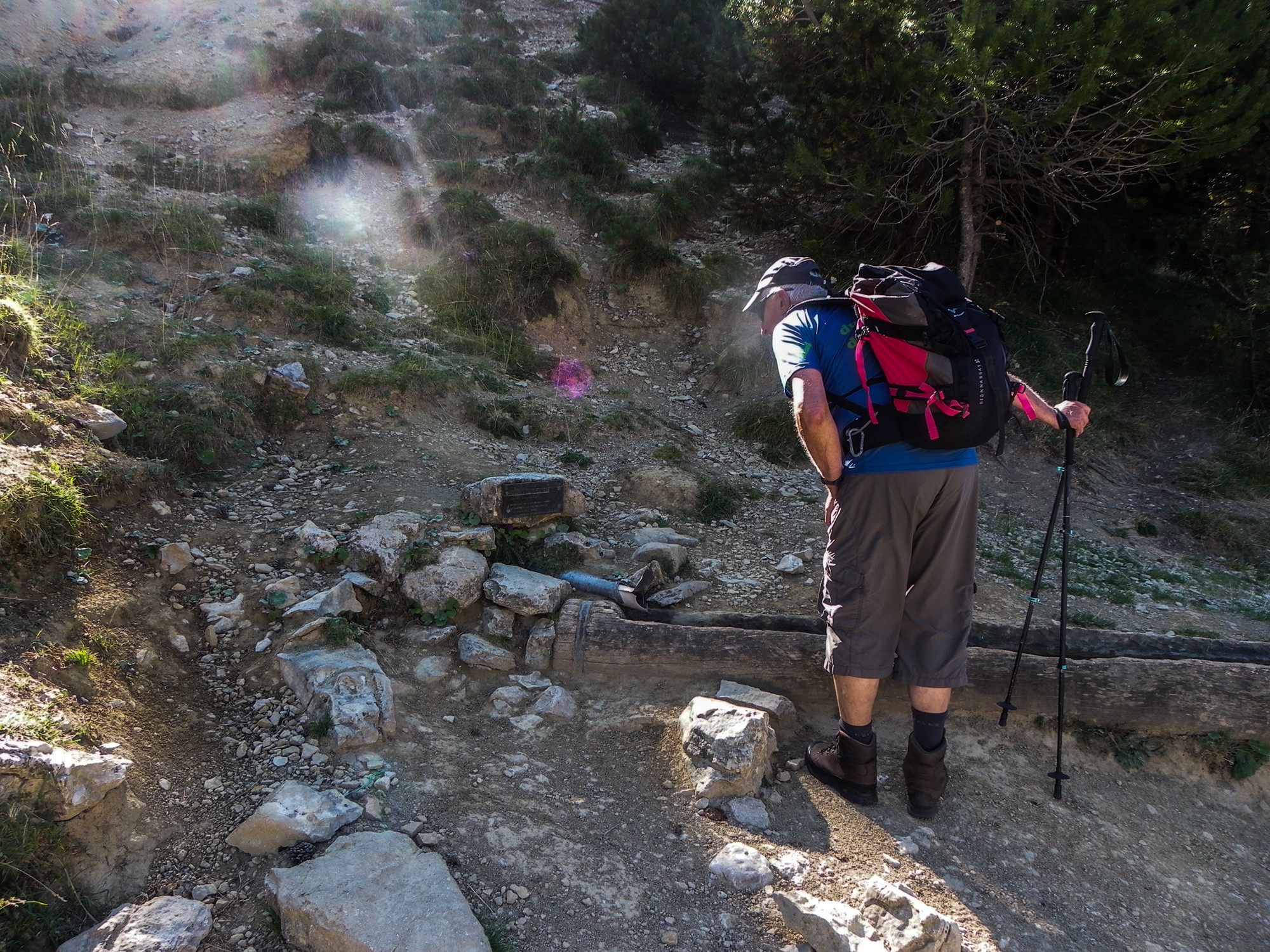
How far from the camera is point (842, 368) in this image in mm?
2930

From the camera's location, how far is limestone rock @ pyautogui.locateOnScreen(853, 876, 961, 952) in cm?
243

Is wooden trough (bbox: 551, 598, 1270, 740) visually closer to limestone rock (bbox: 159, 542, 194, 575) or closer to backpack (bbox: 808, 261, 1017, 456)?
backpack (bbox: 808, 261, 1017, 456)

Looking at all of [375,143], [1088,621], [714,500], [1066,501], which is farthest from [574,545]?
[375,143]

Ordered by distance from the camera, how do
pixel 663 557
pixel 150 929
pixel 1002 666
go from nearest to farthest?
pixel 150 929, pixel 1002 666, pixel 663 557

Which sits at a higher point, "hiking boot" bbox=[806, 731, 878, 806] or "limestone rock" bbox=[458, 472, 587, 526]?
"limestone rock" bbox=[458, 472, 587, 526]

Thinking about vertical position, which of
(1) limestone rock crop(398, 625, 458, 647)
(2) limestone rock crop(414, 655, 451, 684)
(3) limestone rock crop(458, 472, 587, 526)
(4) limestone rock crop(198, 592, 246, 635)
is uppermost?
(3) limestone rock crop(458, 472, 587, 526)

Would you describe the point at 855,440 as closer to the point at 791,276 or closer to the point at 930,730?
the point at 791,276

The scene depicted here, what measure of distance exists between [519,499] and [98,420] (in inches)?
101

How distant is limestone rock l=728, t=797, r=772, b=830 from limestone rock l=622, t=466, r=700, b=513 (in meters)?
3.06

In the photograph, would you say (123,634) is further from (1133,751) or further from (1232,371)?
(1232,371)

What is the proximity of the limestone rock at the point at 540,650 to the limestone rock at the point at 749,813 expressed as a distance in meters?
1.26

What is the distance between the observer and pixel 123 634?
11.0 feet

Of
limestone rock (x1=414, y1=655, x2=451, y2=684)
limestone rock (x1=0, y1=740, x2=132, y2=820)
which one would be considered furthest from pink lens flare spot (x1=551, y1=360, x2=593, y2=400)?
limestone rock (x1=0, y1=740, x2=132, y2=820)

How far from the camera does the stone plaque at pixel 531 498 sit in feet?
15.8
